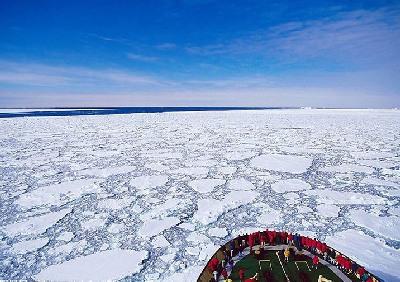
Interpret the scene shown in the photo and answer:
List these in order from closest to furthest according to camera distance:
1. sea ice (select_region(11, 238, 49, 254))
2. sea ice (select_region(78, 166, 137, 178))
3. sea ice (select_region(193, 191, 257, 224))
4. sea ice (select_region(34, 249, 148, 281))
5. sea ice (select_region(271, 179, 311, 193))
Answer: sea ice (select_region(34, 249, 148, 281)) → sea ice (select_region(11, 238, 49, 254)) → sea ice (select_region(193, 191, 257, 224)) → sea ice (select_region(271, 179, 311, 193)) → sea ice (select_region(78, 166, 137, 178))

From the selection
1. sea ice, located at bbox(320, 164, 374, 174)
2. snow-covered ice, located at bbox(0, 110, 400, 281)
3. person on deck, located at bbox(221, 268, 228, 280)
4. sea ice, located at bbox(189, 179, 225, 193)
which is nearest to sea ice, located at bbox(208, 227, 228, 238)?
snow-covered ice, located at bbox(0, 110, 400, 281)

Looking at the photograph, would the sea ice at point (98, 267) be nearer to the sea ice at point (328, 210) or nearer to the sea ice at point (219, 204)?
the sea ice at point (219, 204)

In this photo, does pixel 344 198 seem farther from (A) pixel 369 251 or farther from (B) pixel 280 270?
(B) pixel 280 270

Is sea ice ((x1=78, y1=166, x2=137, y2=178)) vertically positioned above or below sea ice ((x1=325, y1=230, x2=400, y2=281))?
below

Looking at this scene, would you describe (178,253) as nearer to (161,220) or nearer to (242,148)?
(161,220)

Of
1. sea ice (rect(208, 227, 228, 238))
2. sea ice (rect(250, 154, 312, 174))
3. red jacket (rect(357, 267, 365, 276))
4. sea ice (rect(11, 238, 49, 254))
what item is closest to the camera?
red jacket (rect(357, 267, 365, 276))

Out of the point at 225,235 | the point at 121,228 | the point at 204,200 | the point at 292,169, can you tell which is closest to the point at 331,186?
the point at 292,169

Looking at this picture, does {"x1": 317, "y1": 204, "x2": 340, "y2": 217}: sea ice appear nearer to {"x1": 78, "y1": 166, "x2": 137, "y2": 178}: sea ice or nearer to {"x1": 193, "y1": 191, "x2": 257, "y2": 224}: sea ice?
{"x1": 193, "y1": 191, "x2": 257, "y2": 224}: sea ice

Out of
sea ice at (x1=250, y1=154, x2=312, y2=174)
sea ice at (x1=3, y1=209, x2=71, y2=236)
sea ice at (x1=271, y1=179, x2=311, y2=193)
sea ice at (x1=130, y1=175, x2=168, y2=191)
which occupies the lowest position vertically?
sea ice at (x1=250, y1=154, x2=312, y2=174)
